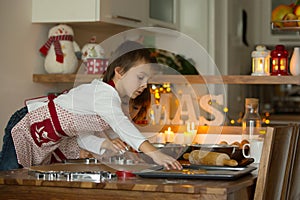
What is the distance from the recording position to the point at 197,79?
3.38 m

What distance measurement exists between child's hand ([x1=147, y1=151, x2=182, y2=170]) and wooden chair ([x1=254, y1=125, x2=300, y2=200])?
0.26 meters

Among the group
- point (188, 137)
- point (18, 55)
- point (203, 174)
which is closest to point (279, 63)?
point (188, 137)

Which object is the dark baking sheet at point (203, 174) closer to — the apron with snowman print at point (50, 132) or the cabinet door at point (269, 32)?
the apron with snowman print at point (50, 132)

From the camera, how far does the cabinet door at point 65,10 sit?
3424mm

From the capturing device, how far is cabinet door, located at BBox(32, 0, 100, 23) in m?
3.42

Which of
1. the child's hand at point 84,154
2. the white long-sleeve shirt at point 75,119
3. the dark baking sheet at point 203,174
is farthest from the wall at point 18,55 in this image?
the dark baking sheet at point 203,174

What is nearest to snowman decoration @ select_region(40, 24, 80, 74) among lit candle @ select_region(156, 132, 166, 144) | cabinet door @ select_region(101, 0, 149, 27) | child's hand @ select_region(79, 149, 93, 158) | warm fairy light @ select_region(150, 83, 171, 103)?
cabinet door @ select_region(101, 0, 149, 27)

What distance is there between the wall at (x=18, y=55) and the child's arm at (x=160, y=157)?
113 cm

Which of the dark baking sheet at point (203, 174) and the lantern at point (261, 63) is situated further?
the lantern at point (261, 63)

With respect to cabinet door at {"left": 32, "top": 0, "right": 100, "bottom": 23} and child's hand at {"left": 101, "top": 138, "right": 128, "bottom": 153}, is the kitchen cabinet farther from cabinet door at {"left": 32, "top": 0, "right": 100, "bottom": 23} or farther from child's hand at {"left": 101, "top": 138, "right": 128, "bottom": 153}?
child's hand at {"left": 101, "top": 138, "right": 128, "bottom": 153}

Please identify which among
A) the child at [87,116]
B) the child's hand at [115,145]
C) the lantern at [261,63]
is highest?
the lantern at [261,63]

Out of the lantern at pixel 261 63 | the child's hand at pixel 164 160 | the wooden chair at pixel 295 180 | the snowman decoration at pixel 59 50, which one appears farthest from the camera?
the snowman decoration at pixel 59 50

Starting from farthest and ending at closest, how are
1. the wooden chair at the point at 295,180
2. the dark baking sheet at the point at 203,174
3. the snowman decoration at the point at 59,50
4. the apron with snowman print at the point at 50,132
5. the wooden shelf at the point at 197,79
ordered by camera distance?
1. the snowman decoration at the point at 59,50
2. the wooden shelf at the point at 197,79
3. the apron with snowman print at the point at 50,132
4. the wooden chair at the point at 295,180
5. the dark baking sheet at the point at 203,174

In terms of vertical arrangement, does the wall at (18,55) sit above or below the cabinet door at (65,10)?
below
